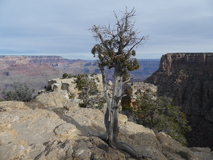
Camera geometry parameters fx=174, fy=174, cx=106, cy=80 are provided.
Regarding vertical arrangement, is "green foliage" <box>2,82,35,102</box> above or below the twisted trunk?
below

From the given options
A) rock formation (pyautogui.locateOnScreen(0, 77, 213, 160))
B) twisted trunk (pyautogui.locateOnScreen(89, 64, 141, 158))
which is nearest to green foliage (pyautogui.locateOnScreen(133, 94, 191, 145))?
rock formation (pyautogui.locateOnScreen(0, 77, 213, 160))

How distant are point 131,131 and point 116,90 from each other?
19.2ft

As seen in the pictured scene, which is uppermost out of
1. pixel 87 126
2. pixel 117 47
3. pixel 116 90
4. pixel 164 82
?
pixel 117 47

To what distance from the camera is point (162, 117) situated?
65.7 feet

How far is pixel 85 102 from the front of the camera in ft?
80.0

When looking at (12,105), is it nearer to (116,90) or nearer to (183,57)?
(116,90)

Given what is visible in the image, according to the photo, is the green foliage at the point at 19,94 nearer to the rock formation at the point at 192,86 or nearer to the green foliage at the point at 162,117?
the green foliage at the point at 162,117

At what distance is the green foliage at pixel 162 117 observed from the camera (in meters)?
19.6

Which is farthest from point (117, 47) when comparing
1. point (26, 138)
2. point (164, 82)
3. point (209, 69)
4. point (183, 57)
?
point (183, 57)

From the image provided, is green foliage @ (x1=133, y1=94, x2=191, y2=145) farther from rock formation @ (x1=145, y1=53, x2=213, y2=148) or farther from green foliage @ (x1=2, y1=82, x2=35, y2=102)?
rock formation @ (x1=145, y1=53, x2=213, y2=148)

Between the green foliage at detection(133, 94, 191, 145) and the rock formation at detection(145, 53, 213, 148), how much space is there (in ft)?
108

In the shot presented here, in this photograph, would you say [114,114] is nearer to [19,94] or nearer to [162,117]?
[162,117]

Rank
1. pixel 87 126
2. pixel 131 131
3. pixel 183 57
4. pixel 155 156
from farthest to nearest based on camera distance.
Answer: pixel 183 57, pixel 131 131, pixel 87 126, pixel 155 156

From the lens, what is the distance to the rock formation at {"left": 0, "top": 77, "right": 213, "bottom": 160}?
7910 mm
